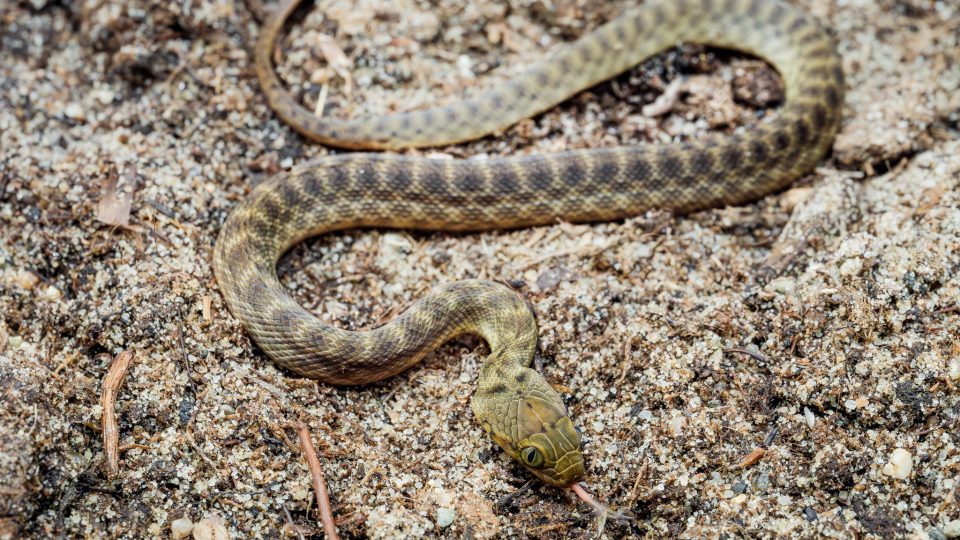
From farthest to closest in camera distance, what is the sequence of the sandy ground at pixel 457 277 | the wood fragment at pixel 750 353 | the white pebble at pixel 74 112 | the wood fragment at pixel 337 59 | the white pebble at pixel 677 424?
the wood fragment at pixel 337 59 → the white pebble at pixel 74 112 → the wood fragment at pixel 750 353 → the white pebble at pixel 677 424 → the sandy ground at pixel 457 277

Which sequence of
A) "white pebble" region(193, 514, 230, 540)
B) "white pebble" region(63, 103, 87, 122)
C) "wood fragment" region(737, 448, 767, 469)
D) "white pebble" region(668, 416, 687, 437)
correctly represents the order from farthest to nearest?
"white pebble" region(63, 103, 87, 122) → "white pebble" region(668, 416, 687, 437) → "wood fragment" region(737, 448, 767, 469) → "white pebble" region(193, 514, 230, 540)

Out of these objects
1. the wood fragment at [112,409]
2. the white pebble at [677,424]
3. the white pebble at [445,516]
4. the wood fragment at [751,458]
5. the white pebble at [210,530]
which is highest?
the wood fragment at [751,458]

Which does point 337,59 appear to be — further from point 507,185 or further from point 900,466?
point 900,466

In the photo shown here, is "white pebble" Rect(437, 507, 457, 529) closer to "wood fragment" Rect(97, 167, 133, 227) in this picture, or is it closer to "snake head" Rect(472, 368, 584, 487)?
"snake head" Rect(472, 368, 584, 487)

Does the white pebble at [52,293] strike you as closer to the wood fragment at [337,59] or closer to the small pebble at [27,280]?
the small pebble at [27,280]

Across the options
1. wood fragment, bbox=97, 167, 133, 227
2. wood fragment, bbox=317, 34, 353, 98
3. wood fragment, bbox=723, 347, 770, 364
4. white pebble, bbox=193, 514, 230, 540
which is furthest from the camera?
wood fragment, bbox=317, 34, 353, 98

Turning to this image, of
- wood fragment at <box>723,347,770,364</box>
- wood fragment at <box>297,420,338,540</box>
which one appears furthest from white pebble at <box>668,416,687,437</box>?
wood fragment at <box>297,420,338,540</box>

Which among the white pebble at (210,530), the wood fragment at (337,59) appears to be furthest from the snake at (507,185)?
the white pebble at (210,530)

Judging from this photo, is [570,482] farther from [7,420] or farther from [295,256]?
[7,420]

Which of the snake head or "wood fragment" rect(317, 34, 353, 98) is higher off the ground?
"wood fragment" rect(317, 34, 353, 98)
